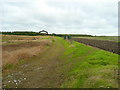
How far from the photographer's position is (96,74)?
12.9 meters

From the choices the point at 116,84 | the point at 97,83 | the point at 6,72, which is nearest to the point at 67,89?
the point at 97,83

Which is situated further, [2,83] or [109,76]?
[2,83]

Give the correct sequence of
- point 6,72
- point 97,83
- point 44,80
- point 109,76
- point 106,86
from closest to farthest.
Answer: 1. point 106,86
2. point 97,83
3. point 109,76
4. point 44,80
5. point 6,72

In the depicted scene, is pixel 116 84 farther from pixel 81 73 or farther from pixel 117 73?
pixel 81 73

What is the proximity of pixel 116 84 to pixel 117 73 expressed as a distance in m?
2.61

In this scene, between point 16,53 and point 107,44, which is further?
point 107,44

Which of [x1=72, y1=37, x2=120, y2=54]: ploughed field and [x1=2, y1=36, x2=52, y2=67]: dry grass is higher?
[x1=72, y1=37, x2=120, y2=54]: ploughed field

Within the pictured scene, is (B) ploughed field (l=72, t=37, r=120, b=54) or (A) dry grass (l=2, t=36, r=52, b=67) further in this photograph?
(B) ploughed field (l=72, t=37, r=120, b=54)

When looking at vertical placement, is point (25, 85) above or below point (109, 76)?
below

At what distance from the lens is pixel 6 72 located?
1702cm

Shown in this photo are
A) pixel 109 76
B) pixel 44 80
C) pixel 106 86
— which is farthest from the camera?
pixel 44 80

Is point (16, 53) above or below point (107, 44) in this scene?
below

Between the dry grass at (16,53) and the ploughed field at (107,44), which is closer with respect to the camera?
the dry grass at (16,53)

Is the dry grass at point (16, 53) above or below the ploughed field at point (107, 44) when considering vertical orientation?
below
